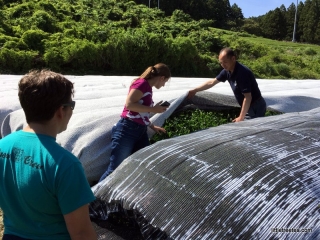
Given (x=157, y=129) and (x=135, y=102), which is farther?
(x=157, y=129)

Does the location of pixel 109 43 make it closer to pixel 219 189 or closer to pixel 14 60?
pixel 14 60

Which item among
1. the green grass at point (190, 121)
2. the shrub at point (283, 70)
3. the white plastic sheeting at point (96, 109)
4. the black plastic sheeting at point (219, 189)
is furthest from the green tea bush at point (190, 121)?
the shrub at point (283, 70)

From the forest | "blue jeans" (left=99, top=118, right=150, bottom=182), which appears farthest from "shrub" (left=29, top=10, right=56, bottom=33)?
"blue jeans" (left=99, top=118, right=150, bottom=182)

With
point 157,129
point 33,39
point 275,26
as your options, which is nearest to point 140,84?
point 157,129

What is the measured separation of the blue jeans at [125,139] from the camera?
11.3 ft

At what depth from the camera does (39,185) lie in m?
1.45

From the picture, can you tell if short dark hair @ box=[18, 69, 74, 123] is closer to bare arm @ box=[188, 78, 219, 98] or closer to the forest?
bare arm @ box=[188, 78, 219, 98]

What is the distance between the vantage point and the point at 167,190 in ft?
8.00

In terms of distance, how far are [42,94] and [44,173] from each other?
0.28m

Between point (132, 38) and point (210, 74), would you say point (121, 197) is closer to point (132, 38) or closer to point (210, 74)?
point (132, 38)

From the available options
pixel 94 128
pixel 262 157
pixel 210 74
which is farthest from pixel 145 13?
pixel 262 157

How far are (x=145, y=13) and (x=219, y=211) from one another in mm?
18681

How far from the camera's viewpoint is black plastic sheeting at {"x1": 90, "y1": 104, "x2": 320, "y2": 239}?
2203 millimetres

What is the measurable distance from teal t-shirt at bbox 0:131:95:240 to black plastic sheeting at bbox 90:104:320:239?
898 millimetres
